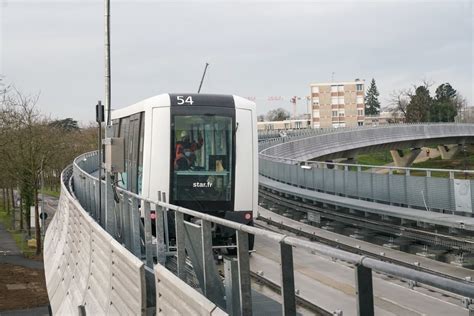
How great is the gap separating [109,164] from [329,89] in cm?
12414

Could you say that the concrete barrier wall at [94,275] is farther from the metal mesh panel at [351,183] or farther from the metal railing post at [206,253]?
the metal mesh panel at [351,183]

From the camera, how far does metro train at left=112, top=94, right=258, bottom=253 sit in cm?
1271

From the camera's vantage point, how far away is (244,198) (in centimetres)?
1309

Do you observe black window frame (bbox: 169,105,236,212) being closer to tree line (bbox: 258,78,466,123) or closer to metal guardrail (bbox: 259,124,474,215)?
metal guardrail (bbox: 259,124,474,215)

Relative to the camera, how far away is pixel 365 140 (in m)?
67.9


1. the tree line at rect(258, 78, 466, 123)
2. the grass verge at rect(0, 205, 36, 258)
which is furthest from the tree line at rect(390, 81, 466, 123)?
the grass verge at rect(0, 205, 36, 258)

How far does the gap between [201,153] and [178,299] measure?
7.88m

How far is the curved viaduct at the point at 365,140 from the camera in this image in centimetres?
4750

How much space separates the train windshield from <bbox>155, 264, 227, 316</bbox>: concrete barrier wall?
6.87 meters

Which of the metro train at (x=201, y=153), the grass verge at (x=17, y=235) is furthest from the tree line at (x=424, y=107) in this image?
the metro train at (x=201, y=153)

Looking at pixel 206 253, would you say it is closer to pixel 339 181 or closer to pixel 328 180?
pixel 339 181

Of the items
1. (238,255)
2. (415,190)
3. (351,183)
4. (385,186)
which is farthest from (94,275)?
(351,183)

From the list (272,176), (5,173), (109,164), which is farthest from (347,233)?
(5,173)

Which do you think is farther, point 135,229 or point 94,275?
point 94,275
